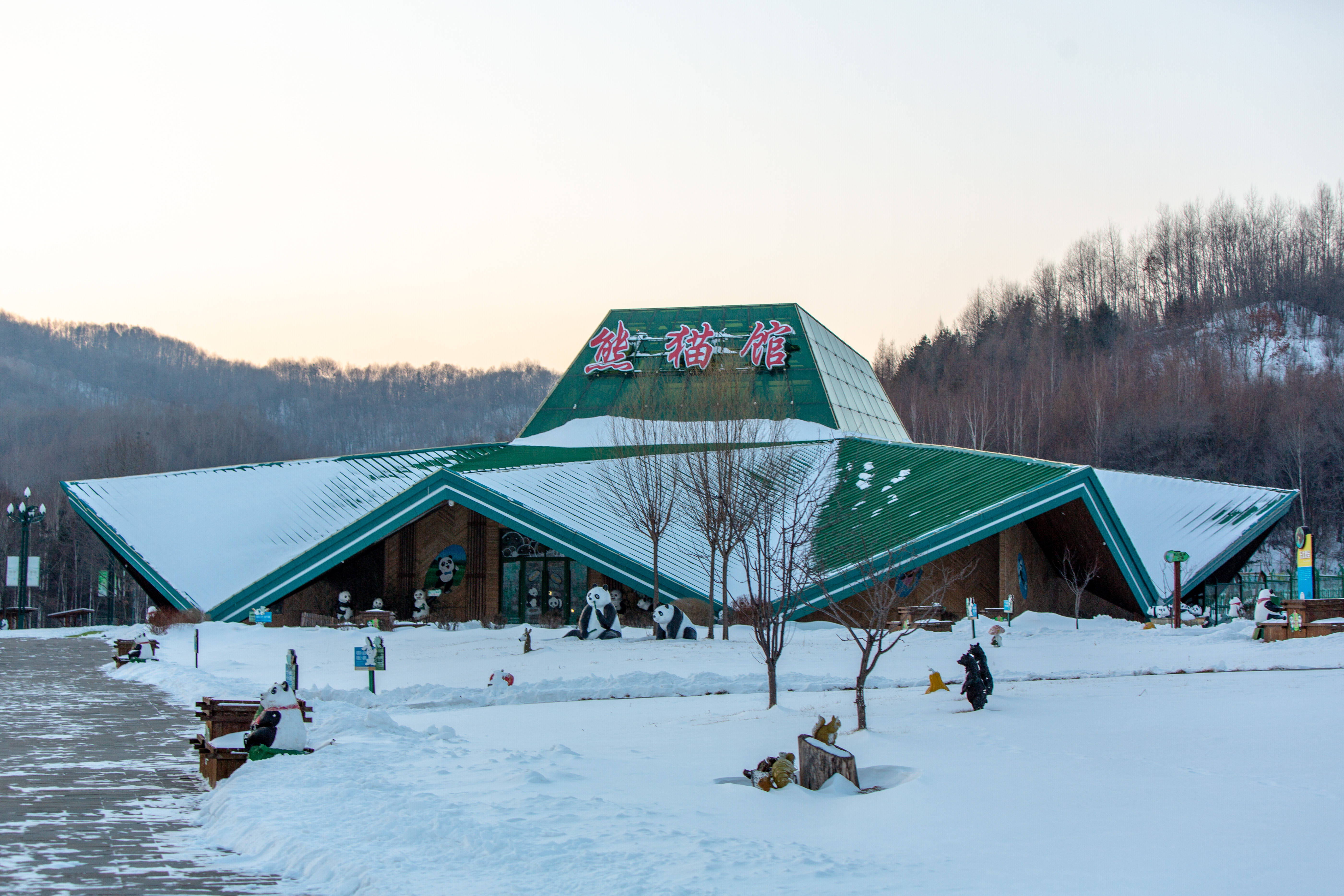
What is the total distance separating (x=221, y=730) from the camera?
31.4 ft

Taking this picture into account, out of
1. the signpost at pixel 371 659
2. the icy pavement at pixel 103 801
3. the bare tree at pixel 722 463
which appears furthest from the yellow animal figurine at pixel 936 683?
the icy pavement at pixel 103 801

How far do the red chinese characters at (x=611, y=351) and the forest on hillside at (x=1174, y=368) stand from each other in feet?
109

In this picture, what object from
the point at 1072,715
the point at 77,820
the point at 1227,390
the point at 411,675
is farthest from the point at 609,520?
the point at 1227,390

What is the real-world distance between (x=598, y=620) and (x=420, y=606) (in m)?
8.28

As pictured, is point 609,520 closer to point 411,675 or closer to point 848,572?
point 848,572

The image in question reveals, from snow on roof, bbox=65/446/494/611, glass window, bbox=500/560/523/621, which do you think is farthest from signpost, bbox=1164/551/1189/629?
snow on roof, bbox=65/446/494/611

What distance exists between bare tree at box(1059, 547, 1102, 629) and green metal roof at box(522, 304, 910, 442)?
8383 mm

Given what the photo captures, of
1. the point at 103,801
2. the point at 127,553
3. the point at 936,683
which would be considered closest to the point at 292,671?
the point at 103,801

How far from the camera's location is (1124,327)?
79875 millimetres

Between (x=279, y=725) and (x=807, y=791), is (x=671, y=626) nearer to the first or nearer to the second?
(x=279, y=725)

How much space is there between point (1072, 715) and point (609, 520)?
A: 681 inches

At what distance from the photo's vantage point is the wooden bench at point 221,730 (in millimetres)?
8594

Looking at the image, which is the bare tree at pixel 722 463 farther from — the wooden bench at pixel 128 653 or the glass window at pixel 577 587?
the wooden bench at pixel 128 653

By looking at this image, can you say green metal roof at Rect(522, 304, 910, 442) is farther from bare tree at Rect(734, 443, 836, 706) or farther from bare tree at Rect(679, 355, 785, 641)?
bare tree at Rect(679, 355, 785, 641)
